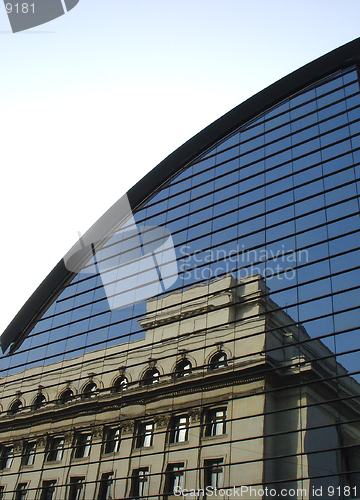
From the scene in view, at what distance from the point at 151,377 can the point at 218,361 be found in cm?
366

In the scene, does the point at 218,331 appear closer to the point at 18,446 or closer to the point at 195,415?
the point at 195,415

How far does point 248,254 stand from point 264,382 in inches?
246

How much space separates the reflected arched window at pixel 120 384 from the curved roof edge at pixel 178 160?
33.6ft

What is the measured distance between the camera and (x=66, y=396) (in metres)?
24.9

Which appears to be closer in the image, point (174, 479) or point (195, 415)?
point (174, 479)

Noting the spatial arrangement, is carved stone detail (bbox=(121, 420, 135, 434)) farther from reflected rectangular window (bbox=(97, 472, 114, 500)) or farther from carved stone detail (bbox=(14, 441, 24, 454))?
carved stone detail (bbox=(14, 441, 24, 454))

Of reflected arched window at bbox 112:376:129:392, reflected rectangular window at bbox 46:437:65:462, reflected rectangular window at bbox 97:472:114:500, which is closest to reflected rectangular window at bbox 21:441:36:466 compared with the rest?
reflected rectangular window at bbox 46:437:65:462

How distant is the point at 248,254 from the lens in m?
21.9

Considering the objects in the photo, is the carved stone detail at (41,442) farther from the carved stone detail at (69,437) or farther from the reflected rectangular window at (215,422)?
the reflected rectangular window at (215,422)

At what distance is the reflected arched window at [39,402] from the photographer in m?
25.8

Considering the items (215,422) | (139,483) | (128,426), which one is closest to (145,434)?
(128,426)

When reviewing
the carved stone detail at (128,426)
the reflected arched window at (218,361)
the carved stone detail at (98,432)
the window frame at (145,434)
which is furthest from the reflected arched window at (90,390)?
the reflected arched window at (218,361)

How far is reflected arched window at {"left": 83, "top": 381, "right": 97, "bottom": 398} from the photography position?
23562mm

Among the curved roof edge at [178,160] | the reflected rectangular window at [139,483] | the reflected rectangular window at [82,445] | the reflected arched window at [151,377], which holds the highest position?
the curved roof edge at [178,160]
